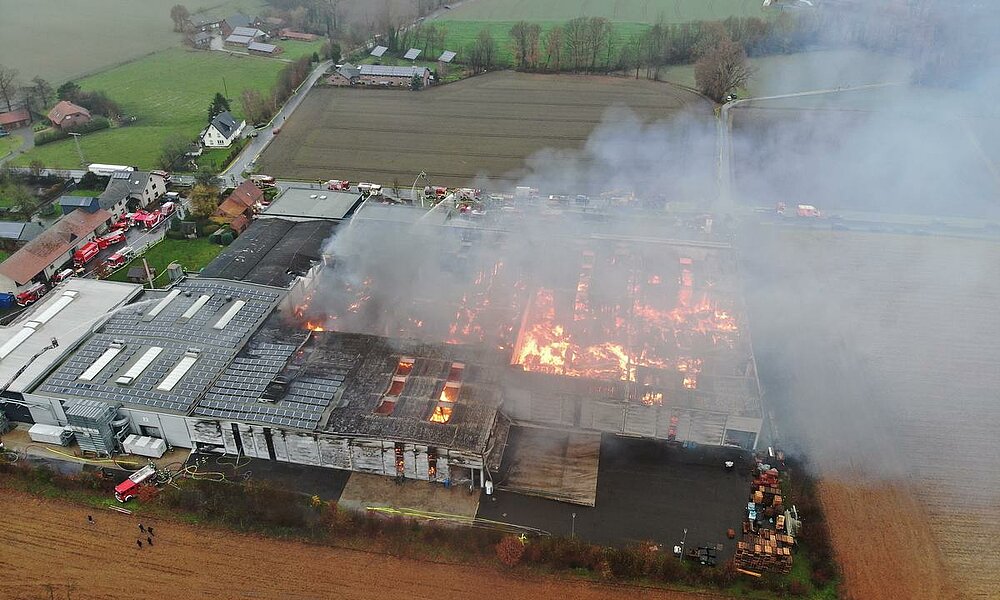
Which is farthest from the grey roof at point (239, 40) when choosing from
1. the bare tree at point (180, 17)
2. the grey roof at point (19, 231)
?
the grey roof at point (19, 231)

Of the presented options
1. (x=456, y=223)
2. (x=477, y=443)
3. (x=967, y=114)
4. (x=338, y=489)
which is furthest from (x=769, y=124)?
(x=338, y=489)

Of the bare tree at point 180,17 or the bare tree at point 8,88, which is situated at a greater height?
the bare tree at point 180,17

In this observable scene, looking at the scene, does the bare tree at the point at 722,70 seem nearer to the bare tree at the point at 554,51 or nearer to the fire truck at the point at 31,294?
the bare tree at the point at 554,51

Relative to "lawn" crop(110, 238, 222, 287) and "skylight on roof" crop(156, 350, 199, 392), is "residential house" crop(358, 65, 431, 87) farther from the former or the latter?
"skylight on roof" crop(156, 350, 199, 392)

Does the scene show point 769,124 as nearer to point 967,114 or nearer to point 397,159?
point 967,114

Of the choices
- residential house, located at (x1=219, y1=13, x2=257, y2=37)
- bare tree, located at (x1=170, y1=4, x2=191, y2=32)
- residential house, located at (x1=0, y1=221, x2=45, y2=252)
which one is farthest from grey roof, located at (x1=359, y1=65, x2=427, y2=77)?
residential house, located at (x1=0, y1=221, x2=45, y2=252)

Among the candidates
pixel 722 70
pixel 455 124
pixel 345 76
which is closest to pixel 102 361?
pixel 455 124

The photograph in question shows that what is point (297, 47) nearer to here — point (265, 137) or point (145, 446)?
point (265, 137)
